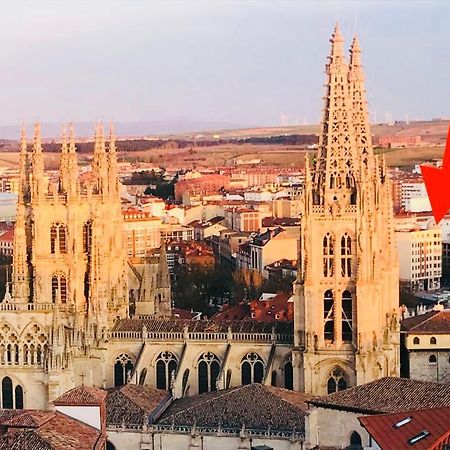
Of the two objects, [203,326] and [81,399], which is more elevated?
[203,326]

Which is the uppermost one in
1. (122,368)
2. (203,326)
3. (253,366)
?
(203,326)

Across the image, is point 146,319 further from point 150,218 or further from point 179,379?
point 150,218

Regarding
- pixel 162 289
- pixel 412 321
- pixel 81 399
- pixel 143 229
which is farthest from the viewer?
pixel 143 229

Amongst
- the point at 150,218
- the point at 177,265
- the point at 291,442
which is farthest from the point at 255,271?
the point at 291,442

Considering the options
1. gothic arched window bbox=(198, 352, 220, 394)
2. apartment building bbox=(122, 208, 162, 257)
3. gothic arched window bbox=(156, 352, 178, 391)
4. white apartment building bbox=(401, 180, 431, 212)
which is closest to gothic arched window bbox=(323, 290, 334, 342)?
gothic arched window bbox=(198, 352, 220, 394)

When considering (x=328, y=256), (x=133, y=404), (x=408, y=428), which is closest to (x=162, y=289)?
(x=328, y=256)

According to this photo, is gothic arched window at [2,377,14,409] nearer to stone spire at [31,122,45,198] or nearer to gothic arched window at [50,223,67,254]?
gothic arched window at [50,223,67,254]

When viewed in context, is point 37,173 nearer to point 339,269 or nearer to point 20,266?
point 20,266
